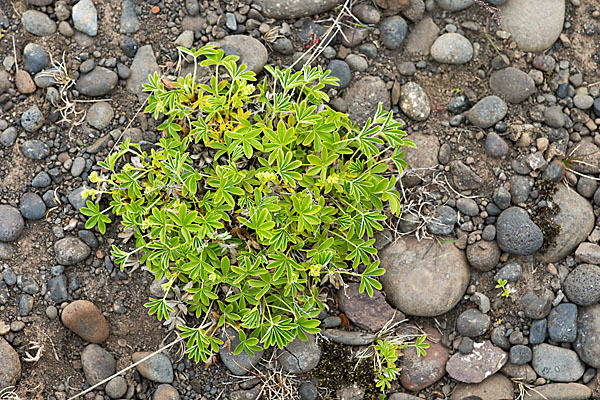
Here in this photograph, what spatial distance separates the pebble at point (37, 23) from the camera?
4652 mm

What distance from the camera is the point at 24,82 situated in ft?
15.1

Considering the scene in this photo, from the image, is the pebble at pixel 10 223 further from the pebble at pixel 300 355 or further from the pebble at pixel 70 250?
the pebble at pixel 300 355

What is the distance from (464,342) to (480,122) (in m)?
1.86

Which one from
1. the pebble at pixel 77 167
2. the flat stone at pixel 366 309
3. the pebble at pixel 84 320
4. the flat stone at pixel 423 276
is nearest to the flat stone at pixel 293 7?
the pebble at pixel 77 167

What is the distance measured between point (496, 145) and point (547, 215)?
2.35ft

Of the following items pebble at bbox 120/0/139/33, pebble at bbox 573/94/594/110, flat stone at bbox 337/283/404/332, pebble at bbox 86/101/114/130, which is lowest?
Answer: flat stone at bbox 337/283/404/332

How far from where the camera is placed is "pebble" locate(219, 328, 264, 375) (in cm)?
453

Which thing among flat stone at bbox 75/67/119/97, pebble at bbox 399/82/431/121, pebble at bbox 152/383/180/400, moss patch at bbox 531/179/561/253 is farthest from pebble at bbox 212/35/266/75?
pebble at bbox 152/383/180/400

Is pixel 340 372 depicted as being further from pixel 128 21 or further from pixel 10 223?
pixel 128 21

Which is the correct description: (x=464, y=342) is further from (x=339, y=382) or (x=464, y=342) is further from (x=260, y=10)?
(x=260, y=10)

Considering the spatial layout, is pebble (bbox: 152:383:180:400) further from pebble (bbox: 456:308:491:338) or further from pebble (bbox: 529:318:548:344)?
pebble (bbox: 529:318:548:344)

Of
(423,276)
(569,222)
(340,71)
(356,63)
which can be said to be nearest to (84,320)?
(423,276)

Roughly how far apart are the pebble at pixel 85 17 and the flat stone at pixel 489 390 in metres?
4.31

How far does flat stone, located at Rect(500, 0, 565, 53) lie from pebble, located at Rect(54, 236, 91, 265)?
4.04 metres
